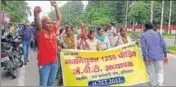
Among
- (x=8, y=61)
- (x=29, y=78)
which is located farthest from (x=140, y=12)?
(x=8, y=61)

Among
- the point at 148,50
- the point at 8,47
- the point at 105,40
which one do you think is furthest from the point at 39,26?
the point at 8,47

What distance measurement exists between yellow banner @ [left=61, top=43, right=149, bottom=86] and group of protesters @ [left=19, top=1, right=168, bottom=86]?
0.93ft

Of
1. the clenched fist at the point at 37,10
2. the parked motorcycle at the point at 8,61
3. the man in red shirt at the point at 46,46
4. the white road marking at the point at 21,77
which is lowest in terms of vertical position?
the white road marking at the point at 21,77

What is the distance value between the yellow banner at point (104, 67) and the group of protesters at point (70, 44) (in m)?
0.28

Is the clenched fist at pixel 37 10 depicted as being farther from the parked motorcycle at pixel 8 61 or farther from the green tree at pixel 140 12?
the green tree at pixel 140 12

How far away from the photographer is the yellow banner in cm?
859

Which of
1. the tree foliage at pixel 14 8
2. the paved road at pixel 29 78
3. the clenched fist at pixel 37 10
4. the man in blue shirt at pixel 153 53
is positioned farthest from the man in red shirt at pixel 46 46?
the tree foliage at pixel 14 8

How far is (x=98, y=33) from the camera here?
1164cm

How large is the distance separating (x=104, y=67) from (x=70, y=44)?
1330 mm

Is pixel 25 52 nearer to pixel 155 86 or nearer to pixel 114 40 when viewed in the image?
pixel 114 40

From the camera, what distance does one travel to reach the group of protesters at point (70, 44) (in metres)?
7.46

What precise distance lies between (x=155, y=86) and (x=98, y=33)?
2.69 m

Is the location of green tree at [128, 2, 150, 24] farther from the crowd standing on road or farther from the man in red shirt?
the man in red shirt

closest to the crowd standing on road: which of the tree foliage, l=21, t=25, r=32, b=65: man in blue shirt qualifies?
l=21, t=25, r=32, b=65: man in blue shirt
